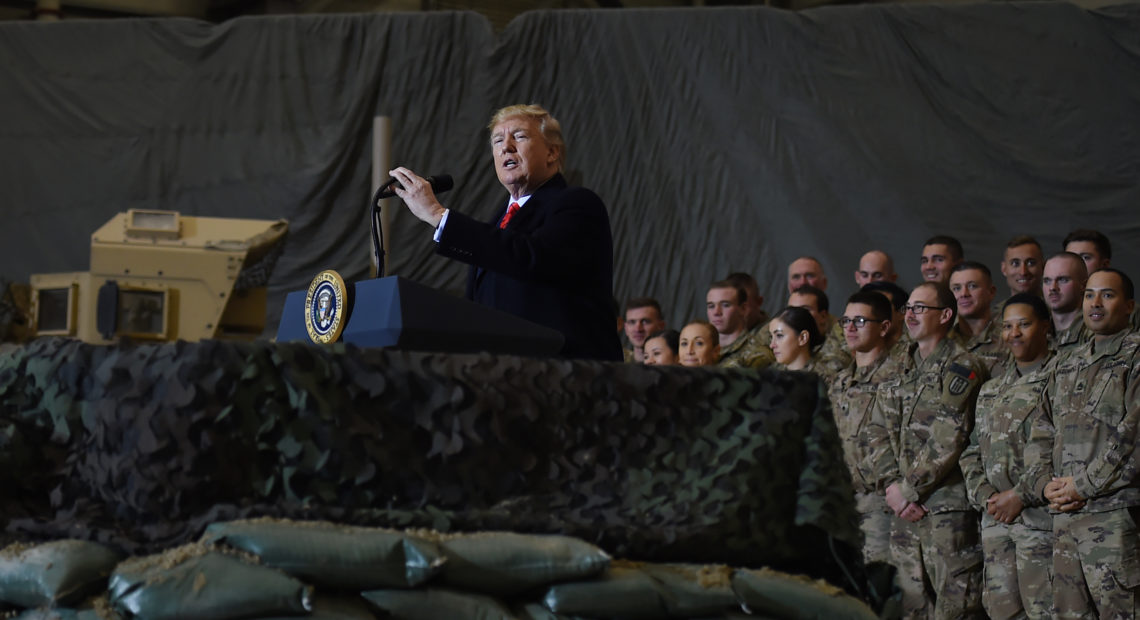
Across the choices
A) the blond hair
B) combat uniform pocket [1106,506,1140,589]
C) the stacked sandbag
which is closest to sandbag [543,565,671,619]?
the stacked sandbag

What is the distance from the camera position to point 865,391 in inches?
187

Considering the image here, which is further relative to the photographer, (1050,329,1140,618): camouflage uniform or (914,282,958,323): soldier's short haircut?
(914,282,958,323): soldier's short haircut

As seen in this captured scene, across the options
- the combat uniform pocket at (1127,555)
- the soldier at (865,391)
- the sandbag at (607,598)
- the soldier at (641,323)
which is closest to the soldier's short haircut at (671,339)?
the soldier at (641,323)

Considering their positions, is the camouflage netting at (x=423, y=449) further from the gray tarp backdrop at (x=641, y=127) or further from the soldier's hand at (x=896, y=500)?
the gray tarp backdrop at (x=641, y=127)

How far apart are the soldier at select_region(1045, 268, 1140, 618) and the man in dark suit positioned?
2.14 meters

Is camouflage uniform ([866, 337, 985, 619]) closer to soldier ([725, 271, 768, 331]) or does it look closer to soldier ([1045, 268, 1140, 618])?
soldier ([1045, 268, 1140, 618])

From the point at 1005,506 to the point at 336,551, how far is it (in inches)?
121

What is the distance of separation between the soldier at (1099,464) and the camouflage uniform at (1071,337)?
0.07 metres

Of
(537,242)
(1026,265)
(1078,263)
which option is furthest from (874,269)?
(537,242)

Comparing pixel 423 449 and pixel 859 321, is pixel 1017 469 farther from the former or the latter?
pixel 423 449

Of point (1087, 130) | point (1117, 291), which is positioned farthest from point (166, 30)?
point (1117, 291)

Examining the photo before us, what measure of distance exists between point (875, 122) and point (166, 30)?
467 centimetres

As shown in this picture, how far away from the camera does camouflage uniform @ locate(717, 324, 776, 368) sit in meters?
5.23

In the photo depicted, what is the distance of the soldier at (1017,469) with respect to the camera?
13.3 ft
